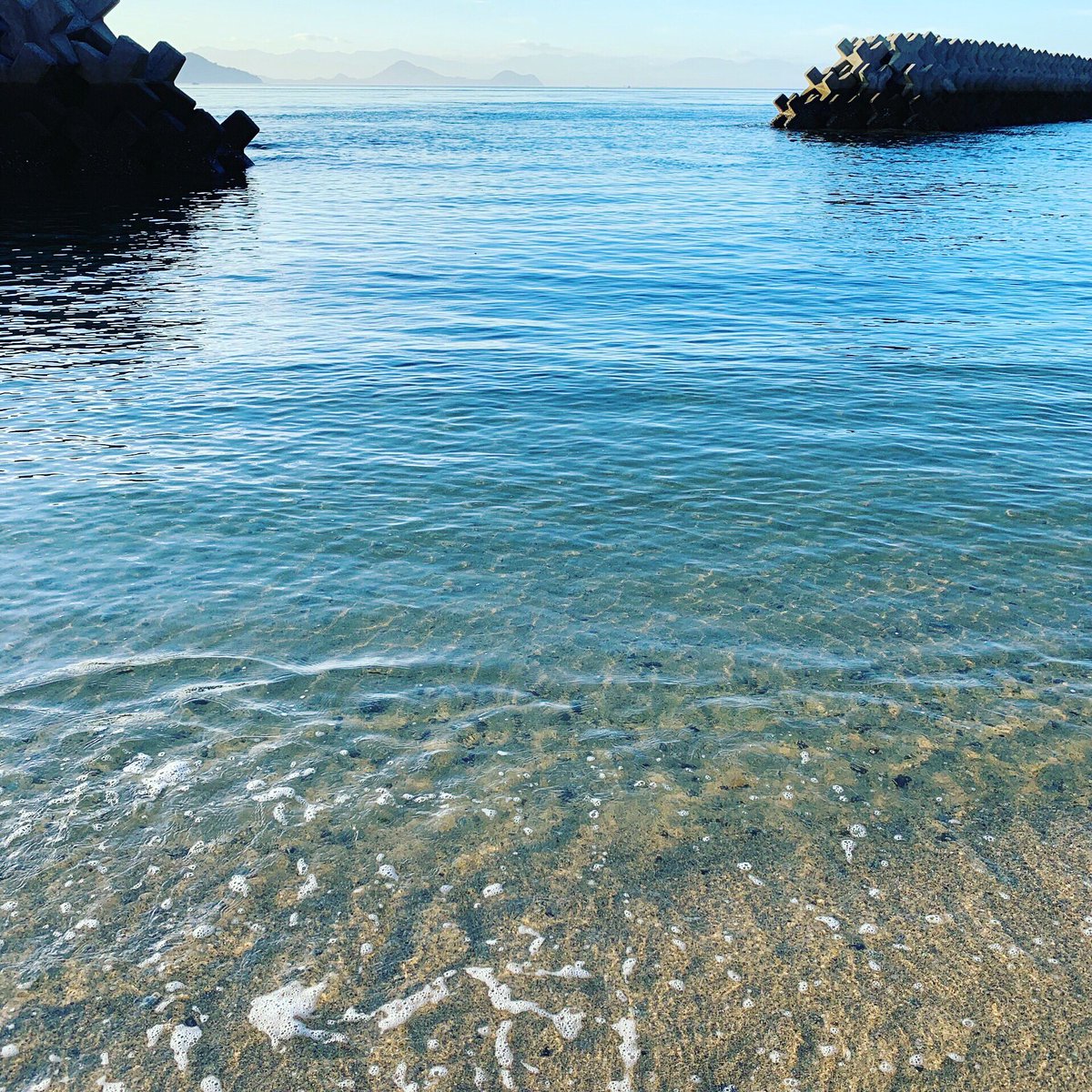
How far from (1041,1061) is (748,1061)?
4.02 feet

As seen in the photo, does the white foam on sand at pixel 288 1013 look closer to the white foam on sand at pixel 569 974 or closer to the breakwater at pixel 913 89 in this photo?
the white foam on sand at pixel 569 974

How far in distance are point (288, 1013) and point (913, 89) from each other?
Answer: 3181 inches

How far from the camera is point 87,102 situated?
36906 millimetres

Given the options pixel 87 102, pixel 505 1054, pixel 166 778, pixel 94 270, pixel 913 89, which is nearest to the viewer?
pixel 505 1054

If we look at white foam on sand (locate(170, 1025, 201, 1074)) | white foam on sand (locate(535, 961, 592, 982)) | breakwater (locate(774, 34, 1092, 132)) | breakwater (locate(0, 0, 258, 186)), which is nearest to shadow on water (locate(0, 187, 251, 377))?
breakwater (locate(0, 0, 258, 186))

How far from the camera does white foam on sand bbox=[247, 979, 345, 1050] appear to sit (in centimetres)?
436

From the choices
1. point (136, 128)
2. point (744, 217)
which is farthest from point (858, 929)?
point (136, 128)

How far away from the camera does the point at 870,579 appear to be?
27.9 ft

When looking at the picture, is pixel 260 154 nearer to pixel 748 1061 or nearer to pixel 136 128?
pixel 136 128

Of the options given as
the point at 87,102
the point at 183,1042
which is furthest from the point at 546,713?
the point at 87,102

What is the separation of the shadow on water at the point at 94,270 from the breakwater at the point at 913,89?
54.5m

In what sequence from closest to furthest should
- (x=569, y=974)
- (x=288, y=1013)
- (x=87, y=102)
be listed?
(x=288, y=1013), (x=569, y=974), (x=87, y=102)

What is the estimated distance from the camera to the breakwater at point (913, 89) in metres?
72.9

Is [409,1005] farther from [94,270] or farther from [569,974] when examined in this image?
[94,270]
